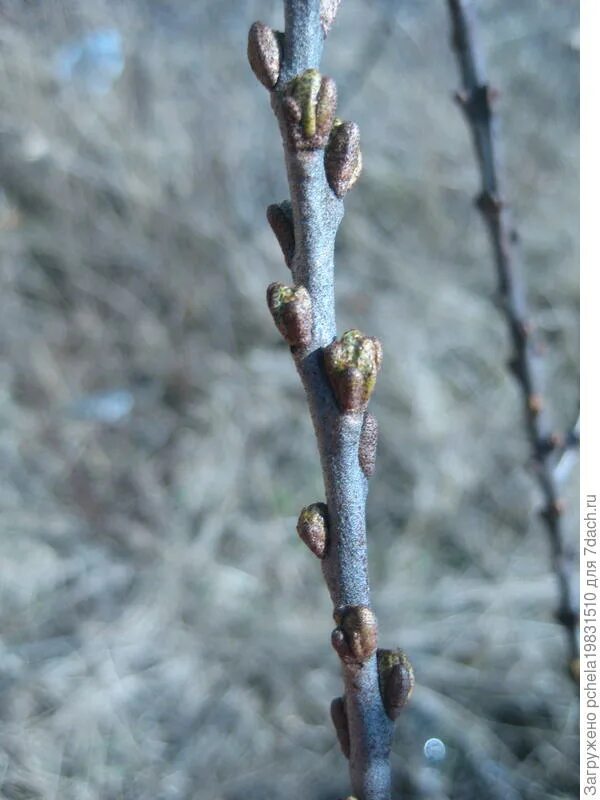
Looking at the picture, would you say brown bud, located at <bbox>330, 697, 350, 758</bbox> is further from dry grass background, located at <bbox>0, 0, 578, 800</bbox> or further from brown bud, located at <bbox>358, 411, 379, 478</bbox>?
dry grass background, located at <bbox>0, 0, 578, 800</bbox>

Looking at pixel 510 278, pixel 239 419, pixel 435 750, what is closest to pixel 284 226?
pixel 510 278

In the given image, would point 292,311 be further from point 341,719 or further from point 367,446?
point 341,719

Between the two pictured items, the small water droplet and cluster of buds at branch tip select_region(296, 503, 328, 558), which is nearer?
cluster of buds at branch tip select_region(296, 503, 328, 558)

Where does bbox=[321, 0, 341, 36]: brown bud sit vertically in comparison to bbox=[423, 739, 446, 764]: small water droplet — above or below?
above

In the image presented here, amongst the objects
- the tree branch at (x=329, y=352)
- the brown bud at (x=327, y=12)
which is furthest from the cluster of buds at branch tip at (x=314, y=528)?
the brown bud at (x=327, y=12)

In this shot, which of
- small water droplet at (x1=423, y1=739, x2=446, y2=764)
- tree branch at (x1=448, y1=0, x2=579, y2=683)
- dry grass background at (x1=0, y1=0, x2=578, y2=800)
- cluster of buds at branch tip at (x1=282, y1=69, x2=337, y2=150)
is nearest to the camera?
cluster of buds at branch tip at (x1=282, y1=69, x2=337, y2=150)

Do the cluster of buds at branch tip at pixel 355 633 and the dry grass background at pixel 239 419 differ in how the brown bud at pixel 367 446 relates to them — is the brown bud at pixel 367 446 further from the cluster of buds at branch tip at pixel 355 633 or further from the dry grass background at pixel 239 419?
the dry grass background at pixel 239 419

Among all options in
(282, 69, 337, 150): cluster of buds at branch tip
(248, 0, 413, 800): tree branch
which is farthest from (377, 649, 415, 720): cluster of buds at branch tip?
(282, 69, 337, 150): cluster of buds at branch tip
